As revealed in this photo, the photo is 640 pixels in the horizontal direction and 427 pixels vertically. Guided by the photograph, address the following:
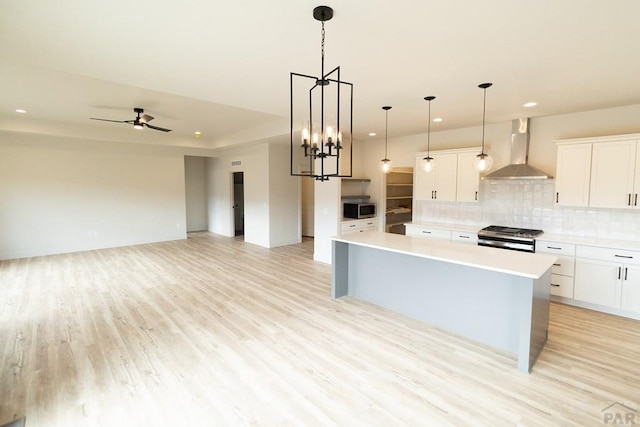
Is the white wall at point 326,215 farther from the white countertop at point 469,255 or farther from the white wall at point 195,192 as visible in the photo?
the white wall at point 195,192

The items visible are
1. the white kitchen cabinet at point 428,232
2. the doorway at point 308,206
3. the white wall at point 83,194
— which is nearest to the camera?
the white kitchen cabinet at point 428,232

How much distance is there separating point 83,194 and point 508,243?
9.04 m

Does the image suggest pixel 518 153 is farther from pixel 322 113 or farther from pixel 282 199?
pixel 282 199

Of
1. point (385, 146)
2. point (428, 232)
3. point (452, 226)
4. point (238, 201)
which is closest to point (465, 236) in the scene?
point (452, 226)

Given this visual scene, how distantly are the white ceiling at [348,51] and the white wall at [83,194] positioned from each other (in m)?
2.79

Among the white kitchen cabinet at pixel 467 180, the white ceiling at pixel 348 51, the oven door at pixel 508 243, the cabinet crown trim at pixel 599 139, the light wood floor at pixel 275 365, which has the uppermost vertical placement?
the white ceiling at pixel 348 51

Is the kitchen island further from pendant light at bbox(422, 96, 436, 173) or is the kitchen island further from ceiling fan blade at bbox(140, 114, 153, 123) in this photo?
ceiling fan blade at bbox(140, 114, 153, 123)

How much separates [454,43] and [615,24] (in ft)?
3.38

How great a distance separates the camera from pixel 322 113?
217 cm

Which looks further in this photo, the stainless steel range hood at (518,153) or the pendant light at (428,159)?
the stainless steel range hood at (518,153)

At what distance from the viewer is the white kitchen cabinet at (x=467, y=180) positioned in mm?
5164

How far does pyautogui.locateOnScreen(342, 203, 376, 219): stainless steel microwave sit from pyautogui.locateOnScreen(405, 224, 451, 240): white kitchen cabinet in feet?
3.20

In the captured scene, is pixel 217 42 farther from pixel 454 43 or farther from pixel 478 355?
pixel 478 355

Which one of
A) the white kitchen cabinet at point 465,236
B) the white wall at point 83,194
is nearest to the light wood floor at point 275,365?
the white kitchen cabinet at point 465,236
